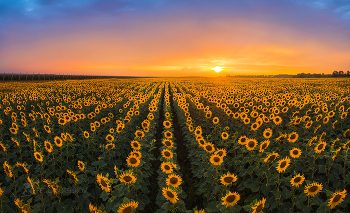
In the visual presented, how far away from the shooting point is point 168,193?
10.4 ft

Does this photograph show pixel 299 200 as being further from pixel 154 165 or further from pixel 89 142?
pixel 89 142

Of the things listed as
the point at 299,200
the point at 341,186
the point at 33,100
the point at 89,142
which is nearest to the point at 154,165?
the point at 89,142

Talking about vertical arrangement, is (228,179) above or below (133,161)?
below

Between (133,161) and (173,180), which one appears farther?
(133,161)

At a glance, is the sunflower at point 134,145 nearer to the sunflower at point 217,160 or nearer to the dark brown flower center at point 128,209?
the sunflower at point 217,160

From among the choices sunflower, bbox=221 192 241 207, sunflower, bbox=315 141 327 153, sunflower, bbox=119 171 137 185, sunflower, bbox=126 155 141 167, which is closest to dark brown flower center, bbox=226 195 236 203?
sunflower, bbox=221 192 241 207

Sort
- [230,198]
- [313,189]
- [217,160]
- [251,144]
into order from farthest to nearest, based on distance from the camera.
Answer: [251,144], [217,160], [313,189], [230,198]

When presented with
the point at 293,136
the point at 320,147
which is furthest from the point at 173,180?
the point at 293,136

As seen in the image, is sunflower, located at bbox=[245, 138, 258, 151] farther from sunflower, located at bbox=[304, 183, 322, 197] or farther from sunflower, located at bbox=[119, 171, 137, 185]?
sunflower, located at bbox=[119, 171, 137, 185]

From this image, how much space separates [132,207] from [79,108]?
9.17m

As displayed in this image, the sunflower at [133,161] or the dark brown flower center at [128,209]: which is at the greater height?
the sunflower at [133,161]

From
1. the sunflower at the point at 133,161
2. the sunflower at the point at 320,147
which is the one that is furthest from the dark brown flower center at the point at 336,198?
the sunflower at the point at 133,161

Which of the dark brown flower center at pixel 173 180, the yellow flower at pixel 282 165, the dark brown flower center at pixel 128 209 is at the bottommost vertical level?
the dark brown flower center at pixel 128 209

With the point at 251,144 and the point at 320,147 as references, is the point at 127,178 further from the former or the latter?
the point at 320,147
